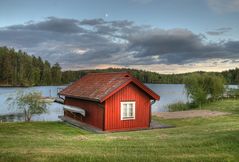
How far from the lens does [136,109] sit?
20.0 m

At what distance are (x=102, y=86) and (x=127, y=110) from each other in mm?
2535

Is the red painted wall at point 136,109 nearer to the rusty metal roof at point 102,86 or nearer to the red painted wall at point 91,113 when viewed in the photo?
the rusty metal roof at point 102,86

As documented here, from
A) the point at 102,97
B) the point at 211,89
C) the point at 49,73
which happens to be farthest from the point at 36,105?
the point at 49,73

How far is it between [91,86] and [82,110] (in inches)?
82.5

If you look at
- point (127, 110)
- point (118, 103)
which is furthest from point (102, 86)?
point (127, 110)

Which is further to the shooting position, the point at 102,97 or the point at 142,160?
the point at 102,97

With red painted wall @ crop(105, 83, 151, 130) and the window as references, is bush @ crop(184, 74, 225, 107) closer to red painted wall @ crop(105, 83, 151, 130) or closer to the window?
red painted wall @ crop(105, 83, 151, 130)

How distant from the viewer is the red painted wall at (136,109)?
62.4 feet

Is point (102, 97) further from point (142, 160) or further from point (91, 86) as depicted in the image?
point (142, 160)

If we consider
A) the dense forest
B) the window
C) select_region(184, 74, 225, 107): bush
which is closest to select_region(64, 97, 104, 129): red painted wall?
the window

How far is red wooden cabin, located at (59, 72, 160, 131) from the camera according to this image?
1897cm

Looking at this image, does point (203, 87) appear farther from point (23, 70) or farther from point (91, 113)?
point (23, 70)

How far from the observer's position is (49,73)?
440ft

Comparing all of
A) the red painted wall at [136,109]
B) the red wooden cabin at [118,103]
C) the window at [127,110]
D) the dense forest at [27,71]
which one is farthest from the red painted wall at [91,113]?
the dense forest at [27,71]
